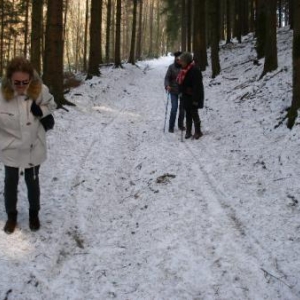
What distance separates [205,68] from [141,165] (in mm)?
16255

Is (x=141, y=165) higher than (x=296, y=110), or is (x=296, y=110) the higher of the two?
(x=296, y=110)

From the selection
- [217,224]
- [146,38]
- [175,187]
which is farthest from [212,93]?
[146,38]

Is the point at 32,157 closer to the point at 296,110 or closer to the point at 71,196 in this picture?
the point at 71,196

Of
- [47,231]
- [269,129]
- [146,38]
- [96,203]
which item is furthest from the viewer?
[146,38]

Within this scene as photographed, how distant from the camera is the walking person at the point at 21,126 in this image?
16.5ft

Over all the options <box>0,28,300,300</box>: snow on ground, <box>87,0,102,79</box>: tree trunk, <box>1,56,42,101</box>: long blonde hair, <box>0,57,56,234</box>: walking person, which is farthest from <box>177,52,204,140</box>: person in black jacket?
<box>87,0,102,79</box>: tree trunk

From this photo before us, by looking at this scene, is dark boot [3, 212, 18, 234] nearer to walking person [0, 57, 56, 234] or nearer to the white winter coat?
walking person [0, 57, 56, 234]

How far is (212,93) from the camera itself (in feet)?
55.0

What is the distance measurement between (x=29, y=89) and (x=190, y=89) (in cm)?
613

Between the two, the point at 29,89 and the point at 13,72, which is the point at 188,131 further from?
the point at 13,72

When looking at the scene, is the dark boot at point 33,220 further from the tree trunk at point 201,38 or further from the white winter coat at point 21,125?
the tree trunk at point 201,38

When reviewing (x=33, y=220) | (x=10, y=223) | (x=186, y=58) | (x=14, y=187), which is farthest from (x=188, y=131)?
(x=10, y=223)

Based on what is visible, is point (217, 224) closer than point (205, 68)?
Yes

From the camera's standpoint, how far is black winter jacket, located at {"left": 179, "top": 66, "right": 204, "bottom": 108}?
34.0 ft
